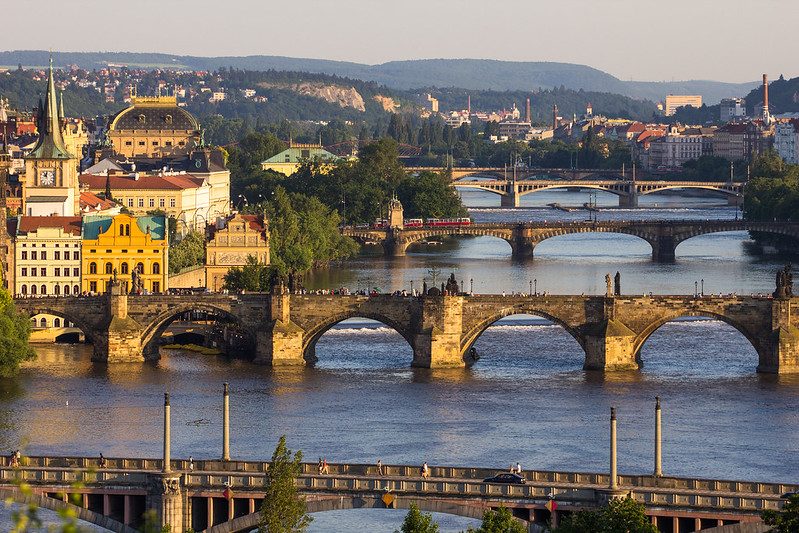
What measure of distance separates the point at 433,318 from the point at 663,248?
43.5 meters

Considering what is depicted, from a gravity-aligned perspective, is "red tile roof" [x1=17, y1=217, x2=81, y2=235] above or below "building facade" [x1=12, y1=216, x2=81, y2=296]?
above

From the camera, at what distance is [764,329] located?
69500 millimetres

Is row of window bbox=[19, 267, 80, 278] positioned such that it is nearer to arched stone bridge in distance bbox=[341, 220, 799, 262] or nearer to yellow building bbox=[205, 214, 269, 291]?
yellow building bbox=[205, 214, 269, 291]

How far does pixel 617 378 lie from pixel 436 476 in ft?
80.1

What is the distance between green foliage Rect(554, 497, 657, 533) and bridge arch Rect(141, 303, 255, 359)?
32497 mm

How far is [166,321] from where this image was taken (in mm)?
72438

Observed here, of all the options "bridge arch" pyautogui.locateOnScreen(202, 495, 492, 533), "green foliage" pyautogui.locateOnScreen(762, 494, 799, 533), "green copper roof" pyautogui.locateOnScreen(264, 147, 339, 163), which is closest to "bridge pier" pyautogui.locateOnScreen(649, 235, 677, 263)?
"green copper roof" pyautogui.locateOnScreen(264, 147, 339, 163)

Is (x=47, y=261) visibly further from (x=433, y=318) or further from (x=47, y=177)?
(x=433, y=318)

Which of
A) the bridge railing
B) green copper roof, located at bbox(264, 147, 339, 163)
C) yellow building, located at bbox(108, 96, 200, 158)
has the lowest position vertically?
the bridge railing

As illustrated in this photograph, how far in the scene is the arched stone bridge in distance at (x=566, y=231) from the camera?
113 meters

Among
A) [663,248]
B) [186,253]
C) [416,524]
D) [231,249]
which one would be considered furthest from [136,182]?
[416,524]

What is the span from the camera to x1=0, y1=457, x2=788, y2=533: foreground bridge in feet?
137

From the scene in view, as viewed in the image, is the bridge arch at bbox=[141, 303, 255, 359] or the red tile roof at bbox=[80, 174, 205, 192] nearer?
the bridge arch at bbox=[141, 303, 255, 359]

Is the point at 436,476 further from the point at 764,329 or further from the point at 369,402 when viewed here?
the point at 764,329
